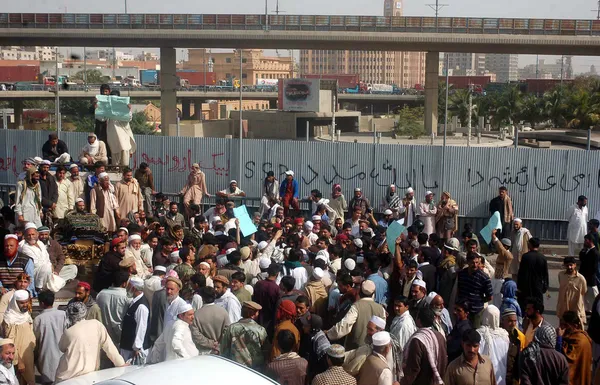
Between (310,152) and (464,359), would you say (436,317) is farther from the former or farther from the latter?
(310,152)

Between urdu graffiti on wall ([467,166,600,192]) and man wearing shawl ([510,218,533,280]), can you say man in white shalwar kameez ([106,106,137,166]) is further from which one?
man wearing shawl ([510,218,533,280])

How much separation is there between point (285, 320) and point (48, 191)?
7.48m

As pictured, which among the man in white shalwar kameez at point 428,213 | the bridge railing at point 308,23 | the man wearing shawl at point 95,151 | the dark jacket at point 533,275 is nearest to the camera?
the dark jacket at point 533,275

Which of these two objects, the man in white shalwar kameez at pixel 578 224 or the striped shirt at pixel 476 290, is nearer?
the striped shirt at pixel 476 290

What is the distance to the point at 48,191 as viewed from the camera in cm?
1398

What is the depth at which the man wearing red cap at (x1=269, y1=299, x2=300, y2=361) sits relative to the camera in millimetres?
7461

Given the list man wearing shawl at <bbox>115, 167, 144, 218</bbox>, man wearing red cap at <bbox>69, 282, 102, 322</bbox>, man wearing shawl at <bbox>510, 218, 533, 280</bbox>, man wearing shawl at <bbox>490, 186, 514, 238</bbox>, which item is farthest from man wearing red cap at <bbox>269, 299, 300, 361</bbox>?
man wearing shawl at <bbox>490, 186, 514, 238</bbox>

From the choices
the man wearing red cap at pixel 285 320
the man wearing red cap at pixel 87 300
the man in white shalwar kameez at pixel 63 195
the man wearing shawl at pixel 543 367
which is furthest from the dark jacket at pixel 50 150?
the man wearing shawl at pixel 543 367

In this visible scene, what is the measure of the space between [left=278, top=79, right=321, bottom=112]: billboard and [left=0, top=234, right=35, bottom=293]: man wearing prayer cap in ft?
167

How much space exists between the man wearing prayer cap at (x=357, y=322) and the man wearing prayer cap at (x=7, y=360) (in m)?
2.94

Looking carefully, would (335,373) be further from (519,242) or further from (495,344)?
(519,242)

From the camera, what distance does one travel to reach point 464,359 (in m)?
6.87

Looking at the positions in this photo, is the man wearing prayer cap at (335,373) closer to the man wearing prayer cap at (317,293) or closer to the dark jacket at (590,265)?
the man wearing prayer cap at (317,293)

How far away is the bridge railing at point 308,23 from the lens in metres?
46.0
